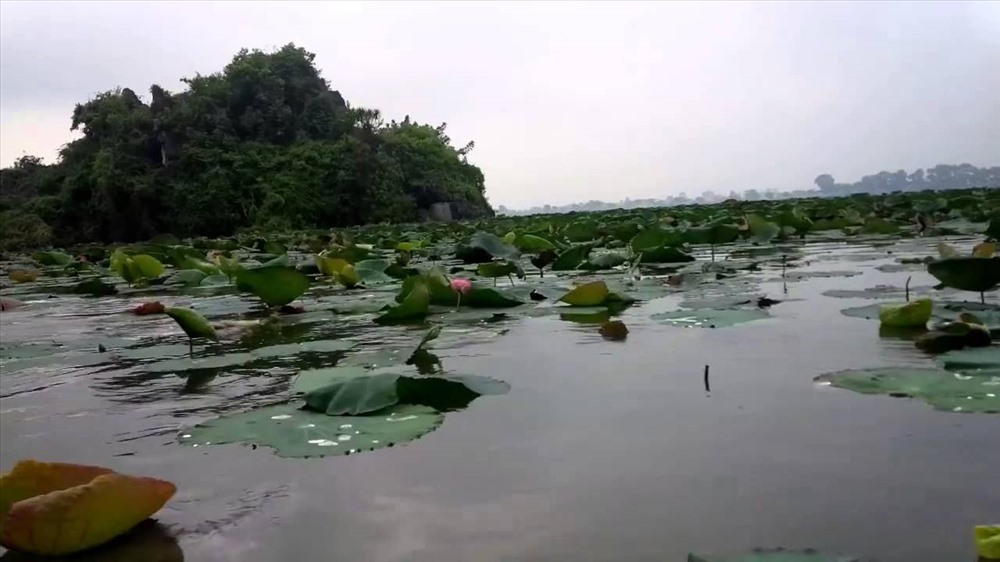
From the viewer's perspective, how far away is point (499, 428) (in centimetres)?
90

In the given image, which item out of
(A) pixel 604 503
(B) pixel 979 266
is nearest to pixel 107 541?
(A) pixel 604 503

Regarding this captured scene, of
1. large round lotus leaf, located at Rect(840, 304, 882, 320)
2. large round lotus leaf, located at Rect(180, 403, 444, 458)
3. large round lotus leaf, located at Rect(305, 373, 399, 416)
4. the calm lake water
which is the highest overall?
large round lotus leaf, located at Rect(305, 373, 399, 416)

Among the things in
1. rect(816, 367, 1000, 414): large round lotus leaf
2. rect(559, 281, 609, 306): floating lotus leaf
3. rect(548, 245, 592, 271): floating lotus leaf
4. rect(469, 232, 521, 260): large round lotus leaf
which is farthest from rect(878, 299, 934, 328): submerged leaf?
rect(469, 232, 521, 260): large round lotus leaf

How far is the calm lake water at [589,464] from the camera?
587 mm

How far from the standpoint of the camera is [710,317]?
1629mm

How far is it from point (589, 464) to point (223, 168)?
68.2 ft

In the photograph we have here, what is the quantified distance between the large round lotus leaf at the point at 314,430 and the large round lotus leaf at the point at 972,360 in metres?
0.65

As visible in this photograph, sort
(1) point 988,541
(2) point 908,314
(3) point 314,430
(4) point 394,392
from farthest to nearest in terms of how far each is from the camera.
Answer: (2) point 908,314
(4) point 394,392
(3) point 314,430
(1) point 988,541

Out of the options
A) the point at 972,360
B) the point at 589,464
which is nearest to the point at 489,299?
the point at 972,360

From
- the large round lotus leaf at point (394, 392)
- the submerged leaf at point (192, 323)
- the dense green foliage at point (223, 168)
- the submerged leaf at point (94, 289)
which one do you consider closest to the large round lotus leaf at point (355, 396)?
the large round lotus leaf at point (394, 392)

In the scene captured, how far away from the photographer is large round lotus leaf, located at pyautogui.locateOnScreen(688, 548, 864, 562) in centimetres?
50

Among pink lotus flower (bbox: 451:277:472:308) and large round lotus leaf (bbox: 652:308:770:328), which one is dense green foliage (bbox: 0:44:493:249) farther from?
large round lotus leaf (bbox: 652:308:770:328)

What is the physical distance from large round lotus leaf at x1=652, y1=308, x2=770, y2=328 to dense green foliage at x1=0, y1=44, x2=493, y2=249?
17.5 metres

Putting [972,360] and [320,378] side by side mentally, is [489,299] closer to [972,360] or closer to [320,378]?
[320,378]
